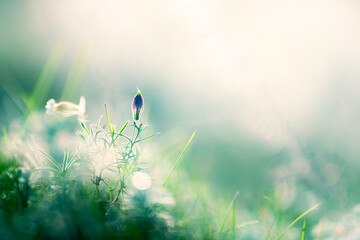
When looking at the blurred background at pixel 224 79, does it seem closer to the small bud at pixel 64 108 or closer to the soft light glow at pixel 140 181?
the small bud at pixel 64 108

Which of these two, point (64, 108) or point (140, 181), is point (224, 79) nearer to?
point (64, 108)

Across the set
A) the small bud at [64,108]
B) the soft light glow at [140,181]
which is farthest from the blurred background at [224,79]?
the soft light glow at [140,181]

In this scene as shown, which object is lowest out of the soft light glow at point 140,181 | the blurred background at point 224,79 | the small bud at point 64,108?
the soft light glow at point 140,181

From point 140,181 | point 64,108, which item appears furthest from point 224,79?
point 140,181

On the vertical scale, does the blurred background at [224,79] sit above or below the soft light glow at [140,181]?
above

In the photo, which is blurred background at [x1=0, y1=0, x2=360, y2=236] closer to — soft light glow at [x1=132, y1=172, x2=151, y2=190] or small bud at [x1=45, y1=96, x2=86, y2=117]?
small bud at [x1=45, y1=96, x2=86, y2=117]

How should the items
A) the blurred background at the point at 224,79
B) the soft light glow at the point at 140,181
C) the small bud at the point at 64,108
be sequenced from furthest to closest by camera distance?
the blurred background at the point at 224,79 → the small bud at the point at 64,108 → the soft light glow at the point at 140,181

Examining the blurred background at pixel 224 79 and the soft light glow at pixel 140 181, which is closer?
the soft light glow at pixel 140 181

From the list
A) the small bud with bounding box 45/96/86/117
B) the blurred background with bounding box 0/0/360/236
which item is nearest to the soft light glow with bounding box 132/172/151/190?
the small bud with bounding box 45/96/86/117

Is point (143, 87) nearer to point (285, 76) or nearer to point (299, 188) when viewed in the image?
point (285, 76)
